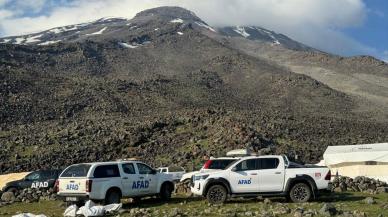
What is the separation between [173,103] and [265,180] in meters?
69.4

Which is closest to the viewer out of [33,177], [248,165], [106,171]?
[248,165]

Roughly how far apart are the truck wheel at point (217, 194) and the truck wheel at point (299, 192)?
96.9 inches

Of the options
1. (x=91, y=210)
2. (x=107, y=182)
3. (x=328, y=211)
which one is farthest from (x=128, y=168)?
(x=328, y=211)

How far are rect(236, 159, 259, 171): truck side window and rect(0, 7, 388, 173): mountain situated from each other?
29.4 meters

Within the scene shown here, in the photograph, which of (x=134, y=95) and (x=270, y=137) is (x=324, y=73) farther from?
(x=270, y=137)

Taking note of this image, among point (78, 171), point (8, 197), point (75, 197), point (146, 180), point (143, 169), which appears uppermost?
point (143, 169)

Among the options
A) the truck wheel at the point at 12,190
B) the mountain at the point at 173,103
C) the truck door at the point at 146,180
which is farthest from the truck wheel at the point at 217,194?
the mountain at the point at 173,103

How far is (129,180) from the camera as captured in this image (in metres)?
22.7

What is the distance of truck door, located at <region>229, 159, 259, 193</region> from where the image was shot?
842 inches

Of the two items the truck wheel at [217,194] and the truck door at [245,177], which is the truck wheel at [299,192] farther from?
the truck wheel at [217,194]

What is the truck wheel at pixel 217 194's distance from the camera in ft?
70.8

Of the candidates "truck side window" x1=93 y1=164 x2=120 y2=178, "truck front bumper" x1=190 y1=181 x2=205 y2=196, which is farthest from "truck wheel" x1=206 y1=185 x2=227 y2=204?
"truck side window" x1=93 y1=164 x2=120 y2=178

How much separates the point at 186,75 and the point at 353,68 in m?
53.7

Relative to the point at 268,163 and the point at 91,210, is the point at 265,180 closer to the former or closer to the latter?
the point at 268,163
